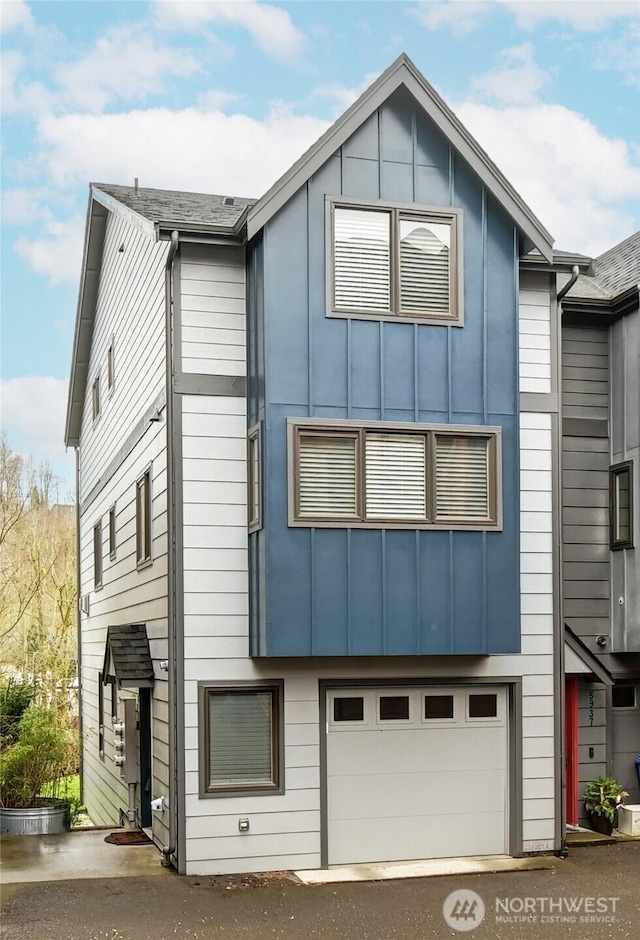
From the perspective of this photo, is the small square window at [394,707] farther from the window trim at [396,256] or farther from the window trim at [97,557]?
the window trim at [97,557]

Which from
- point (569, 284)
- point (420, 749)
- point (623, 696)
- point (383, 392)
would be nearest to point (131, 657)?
point (420, 749)

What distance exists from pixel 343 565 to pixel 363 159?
13.7ft

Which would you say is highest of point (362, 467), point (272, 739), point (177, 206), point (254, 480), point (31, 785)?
point (177, 206)

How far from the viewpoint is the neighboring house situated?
1349 centimetres

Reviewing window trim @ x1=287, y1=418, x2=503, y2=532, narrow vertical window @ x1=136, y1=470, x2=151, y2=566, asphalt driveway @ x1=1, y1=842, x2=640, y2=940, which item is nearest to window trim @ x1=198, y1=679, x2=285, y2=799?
asphalt driveway @ x1=1, y1=842, x2=640, y2=940

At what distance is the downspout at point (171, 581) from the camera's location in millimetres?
11023

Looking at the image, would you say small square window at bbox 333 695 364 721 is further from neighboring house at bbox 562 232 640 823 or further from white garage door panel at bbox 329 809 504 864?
neighboring house at bbox 562 232 640 823

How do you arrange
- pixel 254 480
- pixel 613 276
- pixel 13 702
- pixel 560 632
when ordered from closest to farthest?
pixel 254 480, pixel 560 632, pixel 613 276, pixel 13 702

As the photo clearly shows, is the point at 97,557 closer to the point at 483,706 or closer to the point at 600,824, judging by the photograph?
the point at 483,706

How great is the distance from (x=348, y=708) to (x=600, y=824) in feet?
12.0

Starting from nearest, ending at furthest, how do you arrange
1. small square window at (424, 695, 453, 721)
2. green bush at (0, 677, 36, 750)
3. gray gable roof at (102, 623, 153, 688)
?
small square window at (424, 695, 453, 721)
gray gable roof at (102, 623, 153, 688)
green bush at (0, 677, 36, 750)

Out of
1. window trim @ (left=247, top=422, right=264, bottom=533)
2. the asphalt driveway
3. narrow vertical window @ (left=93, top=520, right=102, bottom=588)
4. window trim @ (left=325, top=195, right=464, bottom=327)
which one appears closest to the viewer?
the asphalt driveway

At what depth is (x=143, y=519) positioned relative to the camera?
1346 cm

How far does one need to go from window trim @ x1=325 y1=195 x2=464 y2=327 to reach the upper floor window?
0.01 meters
